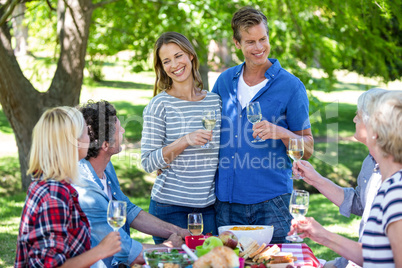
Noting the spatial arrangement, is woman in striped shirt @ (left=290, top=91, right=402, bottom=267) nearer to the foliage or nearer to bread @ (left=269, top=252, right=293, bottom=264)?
bread @ (left=269, top=252, right=293, bottom=264)

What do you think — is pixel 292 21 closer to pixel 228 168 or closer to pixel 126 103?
pixel 228 168

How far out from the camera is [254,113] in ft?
11.8

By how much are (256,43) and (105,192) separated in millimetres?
1626

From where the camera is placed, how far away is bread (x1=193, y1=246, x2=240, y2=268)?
2486 mm

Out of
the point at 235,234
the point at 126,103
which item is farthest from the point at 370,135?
the point at 126,103

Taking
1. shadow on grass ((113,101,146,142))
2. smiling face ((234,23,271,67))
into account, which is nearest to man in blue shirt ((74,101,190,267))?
smiling face ((234,23,271,67))

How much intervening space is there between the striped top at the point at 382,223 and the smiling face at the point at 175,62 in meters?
1.84

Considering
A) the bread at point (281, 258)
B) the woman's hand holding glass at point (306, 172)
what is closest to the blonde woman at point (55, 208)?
the bread at point (281, 258)

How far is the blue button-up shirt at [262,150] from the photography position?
371cm

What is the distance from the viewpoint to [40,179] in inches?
103

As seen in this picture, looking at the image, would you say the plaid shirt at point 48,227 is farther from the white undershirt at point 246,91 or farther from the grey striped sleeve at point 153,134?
the white undershirt at point 246,91

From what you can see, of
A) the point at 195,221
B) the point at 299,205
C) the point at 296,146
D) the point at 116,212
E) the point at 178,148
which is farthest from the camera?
the point at 178,148

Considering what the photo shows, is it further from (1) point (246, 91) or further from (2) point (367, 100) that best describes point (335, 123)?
(2) point (367, 100)

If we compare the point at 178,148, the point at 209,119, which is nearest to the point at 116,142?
the point at 178,148
